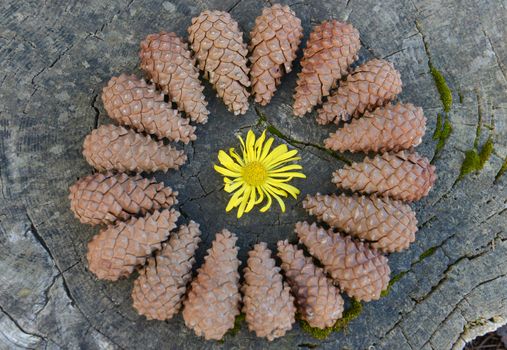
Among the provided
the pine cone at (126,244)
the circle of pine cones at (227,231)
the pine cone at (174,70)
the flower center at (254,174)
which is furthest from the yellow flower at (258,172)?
the pine cone at (126,244)

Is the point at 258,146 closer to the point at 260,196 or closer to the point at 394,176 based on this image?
the point at 260,196

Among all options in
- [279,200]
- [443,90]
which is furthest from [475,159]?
[279,200]

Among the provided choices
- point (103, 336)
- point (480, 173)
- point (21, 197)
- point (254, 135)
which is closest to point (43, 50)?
point (21, 197)

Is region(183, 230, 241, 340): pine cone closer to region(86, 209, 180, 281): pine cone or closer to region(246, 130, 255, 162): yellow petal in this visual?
region(86, 209, 180, 281): pine cone

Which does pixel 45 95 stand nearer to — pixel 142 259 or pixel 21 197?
pixel 21 197

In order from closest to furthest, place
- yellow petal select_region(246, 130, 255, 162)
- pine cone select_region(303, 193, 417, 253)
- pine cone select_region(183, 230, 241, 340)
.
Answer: pine cone select_region(183, 230, 241, 340) < pine cone select_region(303, 193, 417, 253) < yellow petal select_region(246, 130, 255, 162)

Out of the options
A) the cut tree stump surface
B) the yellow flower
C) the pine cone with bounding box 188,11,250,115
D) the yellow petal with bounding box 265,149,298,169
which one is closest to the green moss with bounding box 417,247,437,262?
the cut tree stump surface
